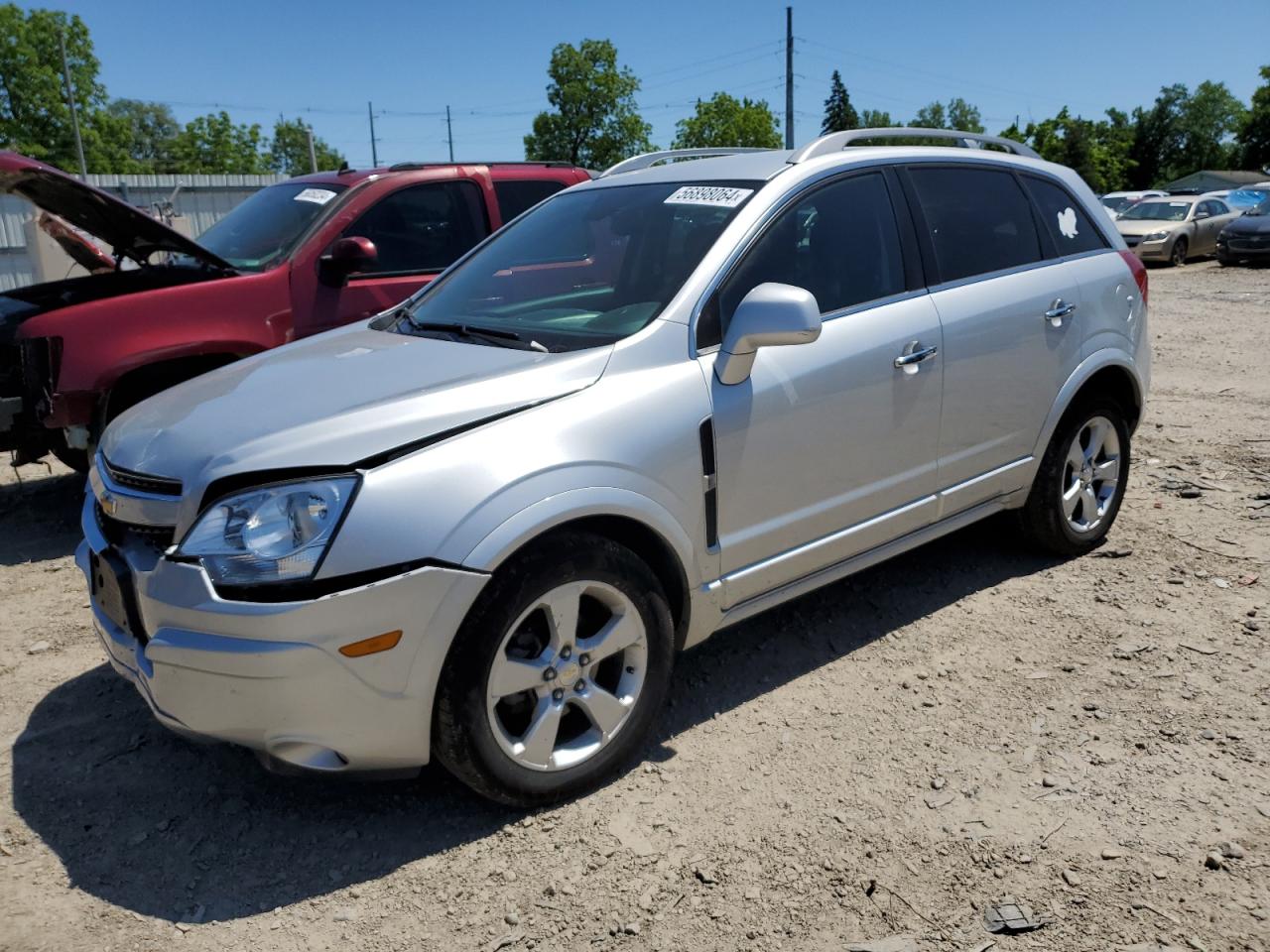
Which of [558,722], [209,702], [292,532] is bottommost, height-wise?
[558,722]

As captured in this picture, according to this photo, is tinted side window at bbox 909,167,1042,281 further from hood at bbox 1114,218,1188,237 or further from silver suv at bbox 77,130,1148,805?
hood at bbox 1114,218,1188,237

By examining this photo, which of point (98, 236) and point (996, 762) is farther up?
point (98, 236)

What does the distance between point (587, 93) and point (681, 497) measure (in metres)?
60.1

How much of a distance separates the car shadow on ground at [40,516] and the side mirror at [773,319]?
12.9 feet

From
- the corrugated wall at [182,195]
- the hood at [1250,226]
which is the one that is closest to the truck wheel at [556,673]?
the corrugated wall at [182,195]

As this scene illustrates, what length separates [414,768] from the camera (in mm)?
2697

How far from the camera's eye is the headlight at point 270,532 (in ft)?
8.01

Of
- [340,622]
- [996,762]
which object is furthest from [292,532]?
[996,762]

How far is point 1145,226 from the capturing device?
71.1 feet

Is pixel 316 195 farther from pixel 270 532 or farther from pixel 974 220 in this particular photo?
pixel 270 532

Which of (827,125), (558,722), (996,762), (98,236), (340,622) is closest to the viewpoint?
(340,622)

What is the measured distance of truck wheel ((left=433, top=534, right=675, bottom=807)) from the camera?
2.64 m

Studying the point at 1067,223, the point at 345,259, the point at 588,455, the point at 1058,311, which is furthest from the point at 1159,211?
the point at 588,455

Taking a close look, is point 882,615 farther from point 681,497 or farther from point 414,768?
point 414,768
